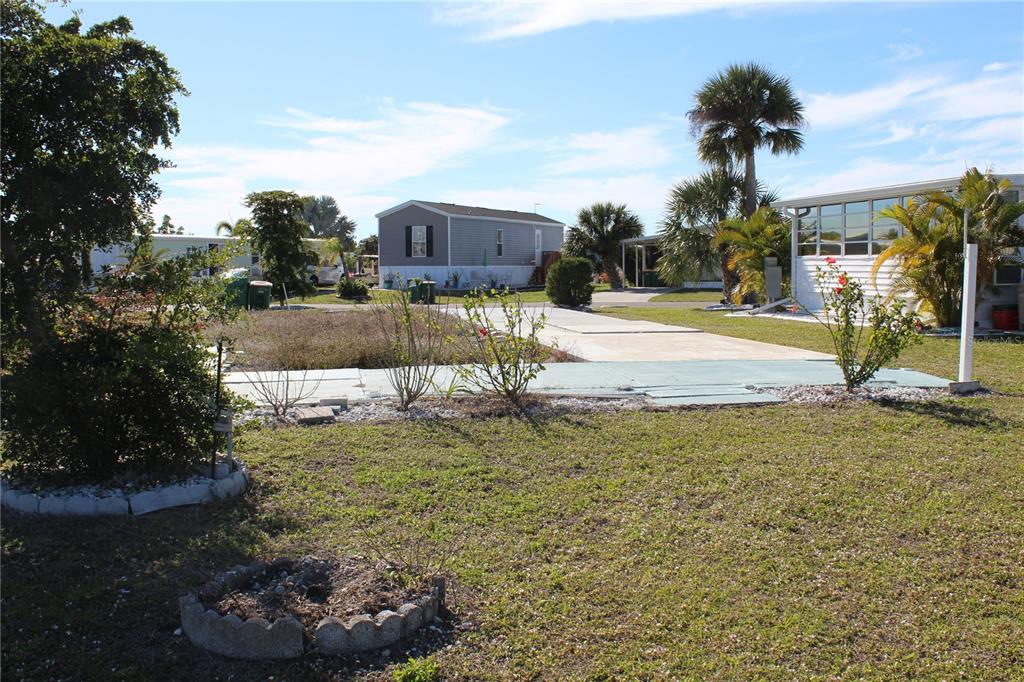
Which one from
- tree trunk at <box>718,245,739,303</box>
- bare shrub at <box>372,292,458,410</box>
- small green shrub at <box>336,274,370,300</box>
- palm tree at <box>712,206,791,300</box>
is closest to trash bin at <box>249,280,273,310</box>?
small green shrub at <box>336,274,370,300</box>

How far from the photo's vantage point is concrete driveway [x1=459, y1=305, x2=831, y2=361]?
11.5m

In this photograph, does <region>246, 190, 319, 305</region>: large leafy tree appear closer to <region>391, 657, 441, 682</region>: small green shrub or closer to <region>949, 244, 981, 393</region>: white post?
<region>949, 244, 981, 393</region>: white post

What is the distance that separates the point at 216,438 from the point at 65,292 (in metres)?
1.20

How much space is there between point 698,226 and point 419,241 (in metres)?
14.9

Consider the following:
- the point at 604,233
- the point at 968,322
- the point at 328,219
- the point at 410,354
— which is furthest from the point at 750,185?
the point at 328,219

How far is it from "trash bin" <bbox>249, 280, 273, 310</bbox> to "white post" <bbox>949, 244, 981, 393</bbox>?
15896 millimetres

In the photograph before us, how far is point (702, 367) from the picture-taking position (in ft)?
33.6

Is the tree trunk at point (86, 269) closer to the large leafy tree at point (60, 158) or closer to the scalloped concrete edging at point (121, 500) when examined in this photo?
the large leafy tree at point (60, 158)

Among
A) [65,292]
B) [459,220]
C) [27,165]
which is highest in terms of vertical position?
[459,220]

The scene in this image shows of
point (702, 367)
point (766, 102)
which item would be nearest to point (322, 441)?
point (702, 367)

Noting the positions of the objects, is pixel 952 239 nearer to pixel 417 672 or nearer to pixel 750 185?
pixel 750 185

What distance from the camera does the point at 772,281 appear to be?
70.3 feet

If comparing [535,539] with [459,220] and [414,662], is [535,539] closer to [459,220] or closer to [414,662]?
[414,662]

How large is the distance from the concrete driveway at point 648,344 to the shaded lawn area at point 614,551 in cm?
397
